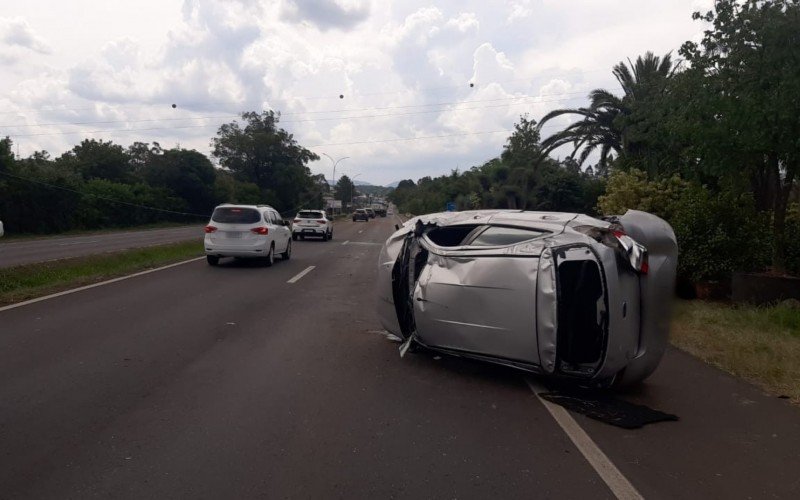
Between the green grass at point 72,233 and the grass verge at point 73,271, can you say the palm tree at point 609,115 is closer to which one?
the grass verge at point 73,271

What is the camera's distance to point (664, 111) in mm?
13820

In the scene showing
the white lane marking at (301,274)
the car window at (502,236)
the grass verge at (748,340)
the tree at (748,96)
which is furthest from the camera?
the white lane marking at (301,274)

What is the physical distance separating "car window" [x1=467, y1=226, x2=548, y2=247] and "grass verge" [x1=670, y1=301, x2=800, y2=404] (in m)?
1.53

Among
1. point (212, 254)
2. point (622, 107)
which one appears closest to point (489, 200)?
point (622, 107)

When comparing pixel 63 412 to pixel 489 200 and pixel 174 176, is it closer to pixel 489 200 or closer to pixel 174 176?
pixel 489 200

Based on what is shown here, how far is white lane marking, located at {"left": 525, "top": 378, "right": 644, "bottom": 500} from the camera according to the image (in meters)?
4.17

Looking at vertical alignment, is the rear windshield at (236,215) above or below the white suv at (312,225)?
above

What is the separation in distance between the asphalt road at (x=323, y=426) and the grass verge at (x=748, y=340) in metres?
0.30

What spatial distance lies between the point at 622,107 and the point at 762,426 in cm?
2186

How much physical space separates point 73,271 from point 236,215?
422 cm

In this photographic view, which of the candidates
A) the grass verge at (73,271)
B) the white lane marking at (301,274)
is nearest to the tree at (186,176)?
the grass verge at (73,271)

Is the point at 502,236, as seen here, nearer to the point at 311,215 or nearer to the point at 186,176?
the point at 311,215

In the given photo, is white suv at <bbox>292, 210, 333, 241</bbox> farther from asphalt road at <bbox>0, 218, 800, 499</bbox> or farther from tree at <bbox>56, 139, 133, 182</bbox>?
tree at <bbox>56, 139, 133, 182</bbox>

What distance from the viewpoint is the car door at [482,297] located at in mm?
5965
